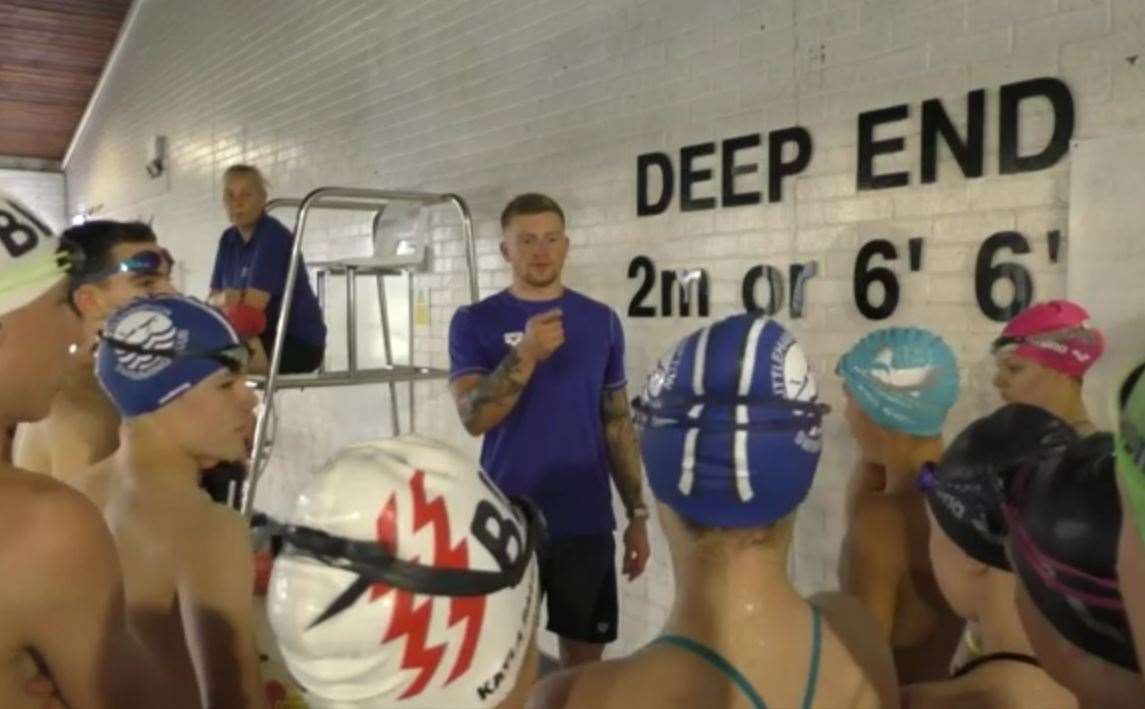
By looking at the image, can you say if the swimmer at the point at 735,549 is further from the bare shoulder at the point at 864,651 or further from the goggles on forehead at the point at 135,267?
the goggles on forehead at the point at 135,267

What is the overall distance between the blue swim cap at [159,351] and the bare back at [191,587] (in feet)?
0.79

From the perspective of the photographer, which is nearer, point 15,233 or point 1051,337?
point 15,233

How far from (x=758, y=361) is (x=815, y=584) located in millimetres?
2297

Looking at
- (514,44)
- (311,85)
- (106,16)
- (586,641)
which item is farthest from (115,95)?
(586,641)

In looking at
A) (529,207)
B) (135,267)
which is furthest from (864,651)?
(135,267)

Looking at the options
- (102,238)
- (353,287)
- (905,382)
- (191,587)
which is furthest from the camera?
(353,287)

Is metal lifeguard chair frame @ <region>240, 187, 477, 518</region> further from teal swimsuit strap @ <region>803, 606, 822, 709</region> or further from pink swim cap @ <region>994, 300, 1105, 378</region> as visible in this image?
teal swimsuit strap @ <region>803, 606, 822, 709</region>

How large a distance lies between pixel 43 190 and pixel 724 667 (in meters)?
13.6

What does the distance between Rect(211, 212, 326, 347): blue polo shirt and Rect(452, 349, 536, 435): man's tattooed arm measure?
2.10 meters

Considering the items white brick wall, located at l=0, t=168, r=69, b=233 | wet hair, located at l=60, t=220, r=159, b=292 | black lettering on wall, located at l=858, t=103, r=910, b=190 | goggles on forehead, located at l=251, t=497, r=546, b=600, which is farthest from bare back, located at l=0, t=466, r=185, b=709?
white brick wall, located at l=0, t=168, r=69, b=233

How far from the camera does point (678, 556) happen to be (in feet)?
4.29

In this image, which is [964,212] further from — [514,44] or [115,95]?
[115,95]

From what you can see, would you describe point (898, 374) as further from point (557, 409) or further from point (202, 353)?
point (202, 353)

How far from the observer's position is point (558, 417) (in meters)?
2.93
